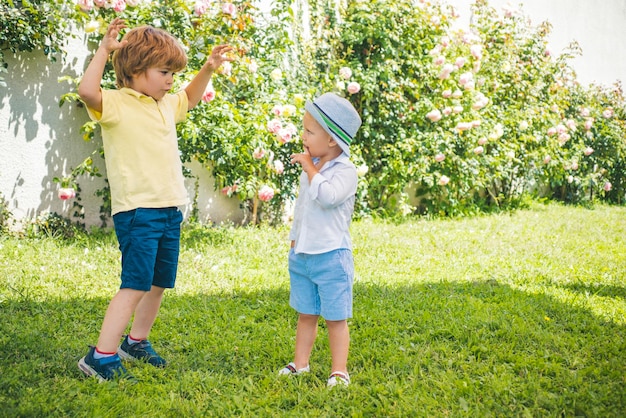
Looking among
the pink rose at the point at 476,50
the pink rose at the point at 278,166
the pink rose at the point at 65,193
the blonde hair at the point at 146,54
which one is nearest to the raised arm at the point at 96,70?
the blonde hair at the point at 146,54

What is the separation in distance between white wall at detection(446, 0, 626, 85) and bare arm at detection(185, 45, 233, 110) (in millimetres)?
7787

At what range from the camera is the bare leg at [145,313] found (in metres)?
2.71

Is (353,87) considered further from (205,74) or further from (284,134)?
(205,74)

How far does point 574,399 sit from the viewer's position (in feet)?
7.76

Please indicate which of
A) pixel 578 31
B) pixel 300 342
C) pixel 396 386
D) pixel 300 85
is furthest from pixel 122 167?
pixel 578 31

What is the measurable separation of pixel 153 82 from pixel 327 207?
3.06 ft

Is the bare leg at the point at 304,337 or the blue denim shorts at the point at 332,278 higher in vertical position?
the blue denim shorts at the point at 332,278

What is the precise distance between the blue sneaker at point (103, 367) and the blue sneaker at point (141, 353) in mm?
201

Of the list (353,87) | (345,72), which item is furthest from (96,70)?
(345,72)

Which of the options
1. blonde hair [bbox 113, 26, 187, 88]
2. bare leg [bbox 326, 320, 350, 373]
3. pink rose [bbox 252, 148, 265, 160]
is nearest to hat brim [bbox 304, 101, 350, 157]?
blonde hair [bbox 113, 26, 187, 88]

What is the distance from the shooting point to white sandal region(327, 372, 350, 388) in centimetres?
249

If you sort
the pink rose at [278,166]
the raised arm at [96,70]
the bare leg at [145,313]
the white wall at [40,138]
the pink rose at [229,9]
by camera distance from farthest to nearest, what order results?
1. the pink rose at [278,166]
2. the pink rose at [229,9]
3. the white wall at [40,138]
4. the bare leg at [145,313]
5. the raised arm at [96,70]

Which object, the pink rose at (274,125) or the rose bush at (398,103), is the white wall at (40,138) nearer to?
the rose bush at (398,103)

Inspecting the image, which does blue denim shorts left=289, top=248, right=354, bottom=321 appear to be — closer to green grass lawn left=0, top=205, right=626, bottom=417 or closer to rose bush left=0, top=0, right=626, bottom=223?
green grass lawn left=0, top=205, right=626, bottom=417
